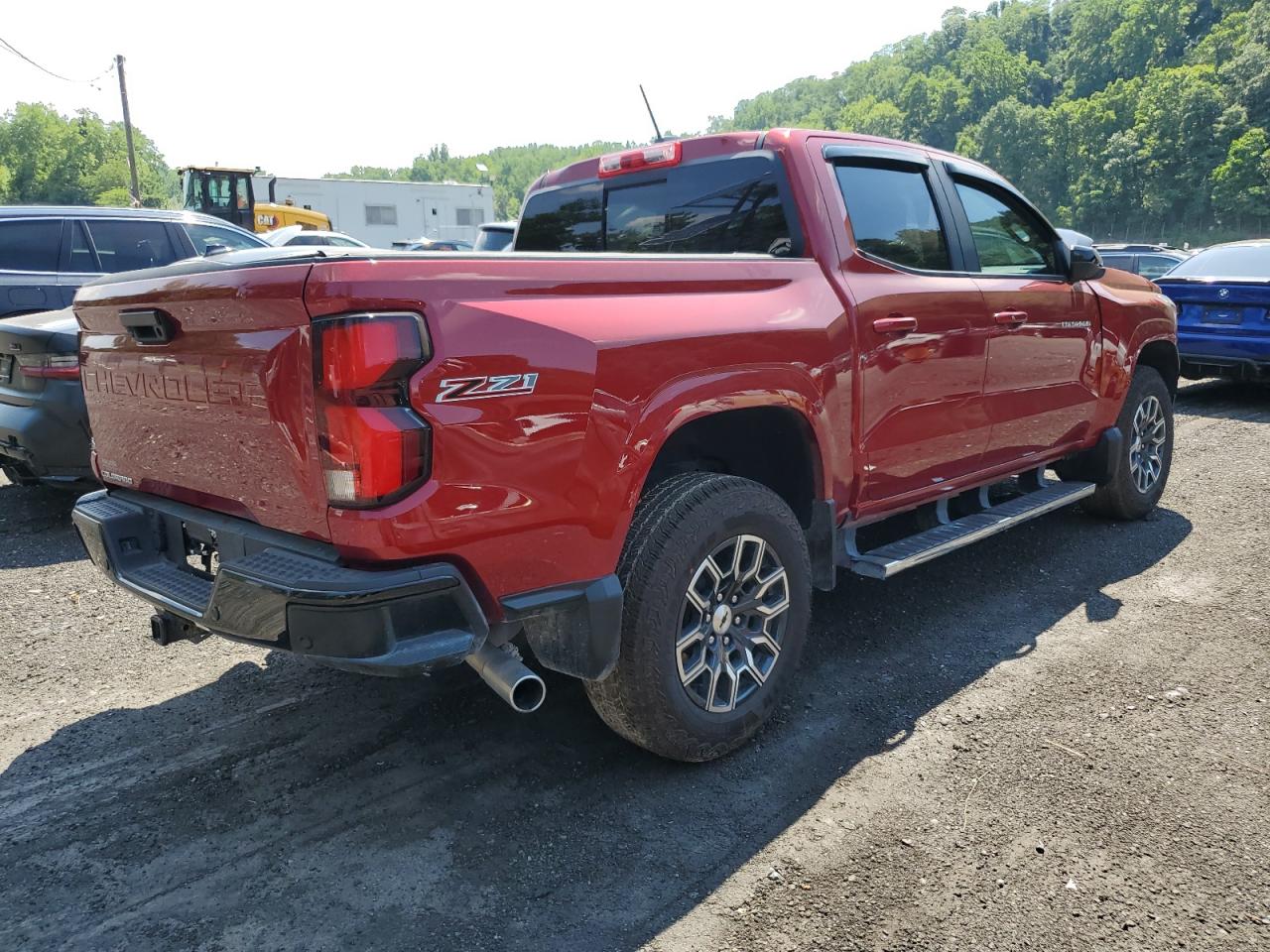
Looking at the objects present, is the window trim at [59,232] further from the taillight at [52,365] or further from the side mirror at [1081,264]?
the side mirror at [1081,264]

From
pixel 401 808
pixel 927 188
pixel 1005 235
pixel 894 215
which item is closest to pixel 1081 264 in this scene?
pixel 1005 235

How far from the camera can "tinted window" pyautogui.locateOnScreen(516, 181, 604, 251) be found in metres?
4.13

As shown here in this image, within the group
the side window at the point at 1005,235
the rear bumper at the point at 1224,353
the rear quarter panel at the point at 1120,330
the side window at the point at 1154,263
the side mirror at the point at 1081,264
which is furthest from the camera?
the side window at the point at 1154,263

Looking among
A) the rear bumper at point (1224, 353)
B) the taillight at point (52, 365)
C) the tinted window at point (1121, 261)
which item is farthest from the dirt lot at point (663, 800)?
the tinted window at point (1121, 261)

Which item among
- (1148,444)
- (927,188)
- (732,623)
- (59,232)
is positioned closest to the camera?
(732,623)

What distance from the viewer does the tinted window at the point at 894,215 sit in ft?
11.7

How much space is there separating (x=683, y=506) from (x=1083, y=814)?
4.88ft

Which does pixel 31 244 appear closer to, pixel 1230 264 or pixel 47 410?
pixel 47 410

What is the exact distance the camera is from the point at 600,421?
2.46m

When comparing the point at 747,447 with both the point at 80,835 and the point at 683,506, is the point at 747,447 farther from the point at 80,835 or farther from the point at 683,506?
the point at 80,835

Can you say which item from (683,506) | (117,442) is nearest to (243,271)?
(117,442)

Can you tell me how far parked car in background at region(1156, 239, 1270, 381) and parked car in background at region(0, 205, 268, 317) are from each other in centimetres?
908

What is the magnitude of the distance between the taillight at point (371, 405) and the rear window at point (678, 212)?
1.78 meters

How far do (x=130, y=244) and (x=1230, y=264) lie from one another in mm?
10492
